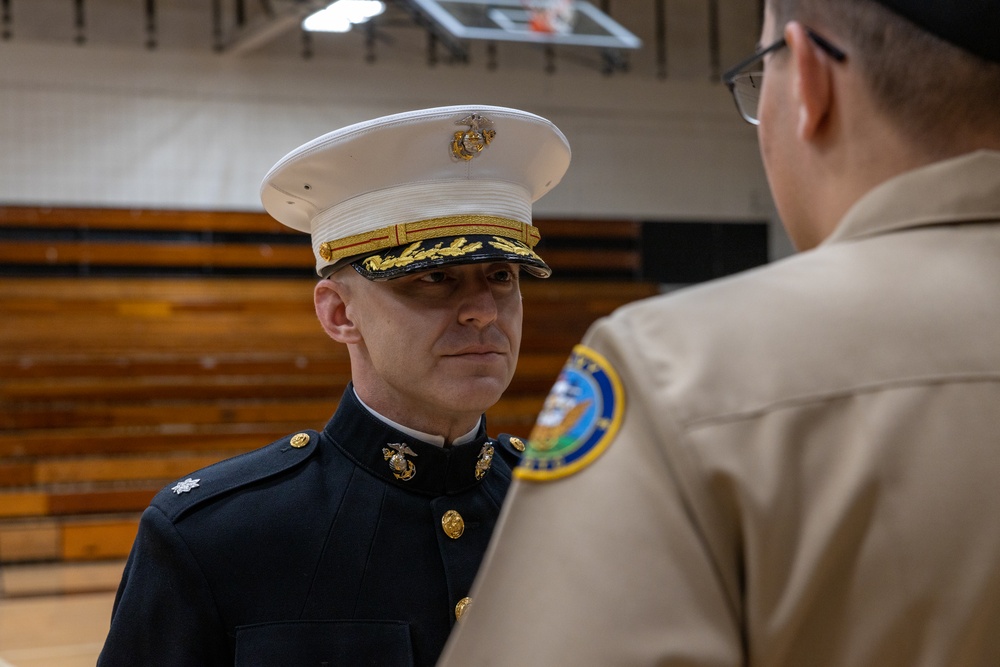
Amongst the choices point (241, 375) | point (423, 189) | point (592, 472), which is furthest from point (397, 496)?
point (241, 375)

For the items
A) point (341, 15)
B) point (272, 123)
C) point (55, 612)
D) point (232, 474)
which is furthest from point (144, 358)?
point (232, 474)

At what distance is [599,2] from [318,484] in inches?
289

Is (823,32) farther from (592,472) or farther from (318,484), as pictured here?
(318,484)

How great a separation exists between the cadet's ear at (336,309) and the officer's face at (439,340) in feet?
0.07

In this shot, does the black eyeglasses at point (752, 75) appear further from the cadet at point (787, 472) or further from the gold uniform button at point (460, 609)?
the gold uniform button at point (460, 609)

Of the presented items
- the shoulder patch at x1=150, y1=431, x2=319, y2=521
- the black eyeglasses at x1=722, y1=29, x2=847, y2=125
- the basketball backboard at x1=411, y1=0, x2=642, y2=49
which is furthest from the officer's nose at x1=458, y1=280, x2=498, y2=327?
the basketball backboard at x1=411, y1=0, x2=642, y2=49

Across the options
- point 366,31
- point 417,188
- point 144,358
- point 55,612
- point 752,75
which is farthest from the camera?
point 366,31

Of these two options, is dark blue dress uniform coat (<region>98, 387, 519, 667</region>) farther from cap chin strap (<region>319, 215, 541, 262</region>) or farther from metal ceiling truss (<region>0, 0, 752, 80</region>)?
metal ceiling truss (<region>0, 0, 752, 80</region>)

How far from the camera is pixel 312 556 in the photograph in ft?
4.24

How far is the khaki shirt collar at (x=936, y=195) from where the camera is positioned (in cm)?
61

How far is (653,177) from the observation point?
810 centimetres

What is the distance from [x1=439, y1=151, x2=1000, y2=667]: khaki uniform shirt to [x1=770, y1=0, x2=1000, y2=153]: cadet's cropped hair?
0.39 feet

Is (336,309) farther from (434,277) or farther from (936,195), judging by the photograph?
(936,195)

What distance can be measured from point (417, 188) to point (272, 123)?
6165 millimetres
